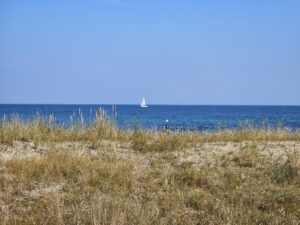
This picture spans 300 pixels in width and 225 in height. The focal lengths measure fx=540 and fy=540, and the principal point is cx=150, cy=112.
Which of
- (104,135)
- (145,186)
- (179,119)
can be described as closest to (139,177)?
(145,186)

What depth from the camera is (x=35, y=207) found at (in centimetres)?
905

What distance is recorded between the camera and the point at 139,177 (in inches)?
431

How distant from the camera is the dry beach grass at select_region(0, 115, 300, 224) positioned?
28.5 feet

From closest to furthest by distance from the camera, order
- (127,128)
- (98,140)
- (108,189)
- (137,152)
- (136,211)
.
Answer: (136,211)
(108,189)
(137,152)
(98,140)
(127,128)

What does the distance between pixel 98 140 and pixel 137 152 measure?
1.42 m

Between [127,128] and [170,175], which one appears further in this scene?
[127,128]

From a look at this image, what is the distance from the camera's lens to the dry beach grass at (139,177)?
28.5 ft

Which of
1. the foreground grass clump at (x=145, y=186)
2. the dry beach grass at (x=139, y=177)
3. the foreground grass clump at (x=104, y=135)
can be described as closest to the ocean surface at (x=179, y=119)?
the foreground grass clump at (x=104, y=135)

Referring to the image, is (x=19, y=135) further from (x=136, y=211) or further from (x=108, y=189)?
(x=136, y=211)

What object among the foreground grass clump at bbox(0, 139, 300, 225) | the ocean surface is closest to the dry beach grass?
the foreground grass clump at bbox(0, 139, 300, 225)

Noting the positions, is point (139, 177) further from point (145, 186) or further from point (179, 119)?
point (179, 119)

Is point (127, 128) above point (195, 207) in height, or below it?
above

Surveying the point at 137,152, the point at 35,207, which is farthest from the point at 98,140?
the point at 35,207

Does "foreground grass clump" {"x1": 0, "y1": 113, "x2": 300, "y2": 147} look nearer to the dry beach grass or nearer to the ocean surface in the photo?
the dry beach grass
